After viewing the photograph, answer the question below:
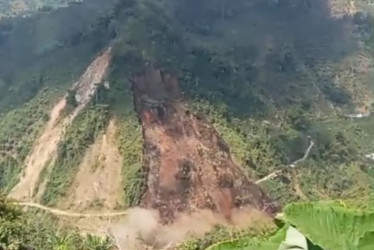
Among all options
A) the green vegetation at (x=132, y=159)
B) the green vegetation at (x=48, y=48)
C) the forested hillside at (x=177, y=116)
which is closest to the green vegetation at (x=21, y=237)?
the forested hillside at (x=177, y=116)

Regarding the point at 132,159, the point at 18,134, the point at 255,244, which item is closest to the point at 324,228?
the point at 255,244

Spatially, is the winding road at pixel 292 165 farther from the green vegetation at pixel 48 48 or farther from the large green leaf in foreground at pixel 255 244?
the large green leaf in foreground at pixel 255 244

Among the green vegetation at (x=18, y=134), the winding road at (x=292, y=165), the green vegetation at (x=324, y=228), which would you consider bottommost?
the winding road at (x=292, y=165)

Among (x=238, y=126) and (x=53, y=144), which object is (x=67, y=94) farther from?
(x=238, y=126)

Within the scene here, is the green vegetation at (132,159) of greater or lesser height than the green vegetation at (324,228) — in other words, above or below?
below

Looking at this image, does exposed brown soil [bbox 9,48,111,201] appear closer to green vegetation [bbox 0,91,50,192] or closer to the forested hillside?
the forested hillside

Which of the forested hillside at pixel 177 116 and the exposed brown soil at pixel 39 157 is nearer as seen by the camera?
the forested hillside at pixel 177 116

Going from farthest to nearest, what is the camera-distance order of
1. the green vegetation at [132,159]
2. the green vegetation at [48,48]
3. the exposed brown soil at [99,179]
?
1. the green vegetation at [48,48]
2. the exposed brown soil at [99,179]
3. the green vegetation at [132,159]
